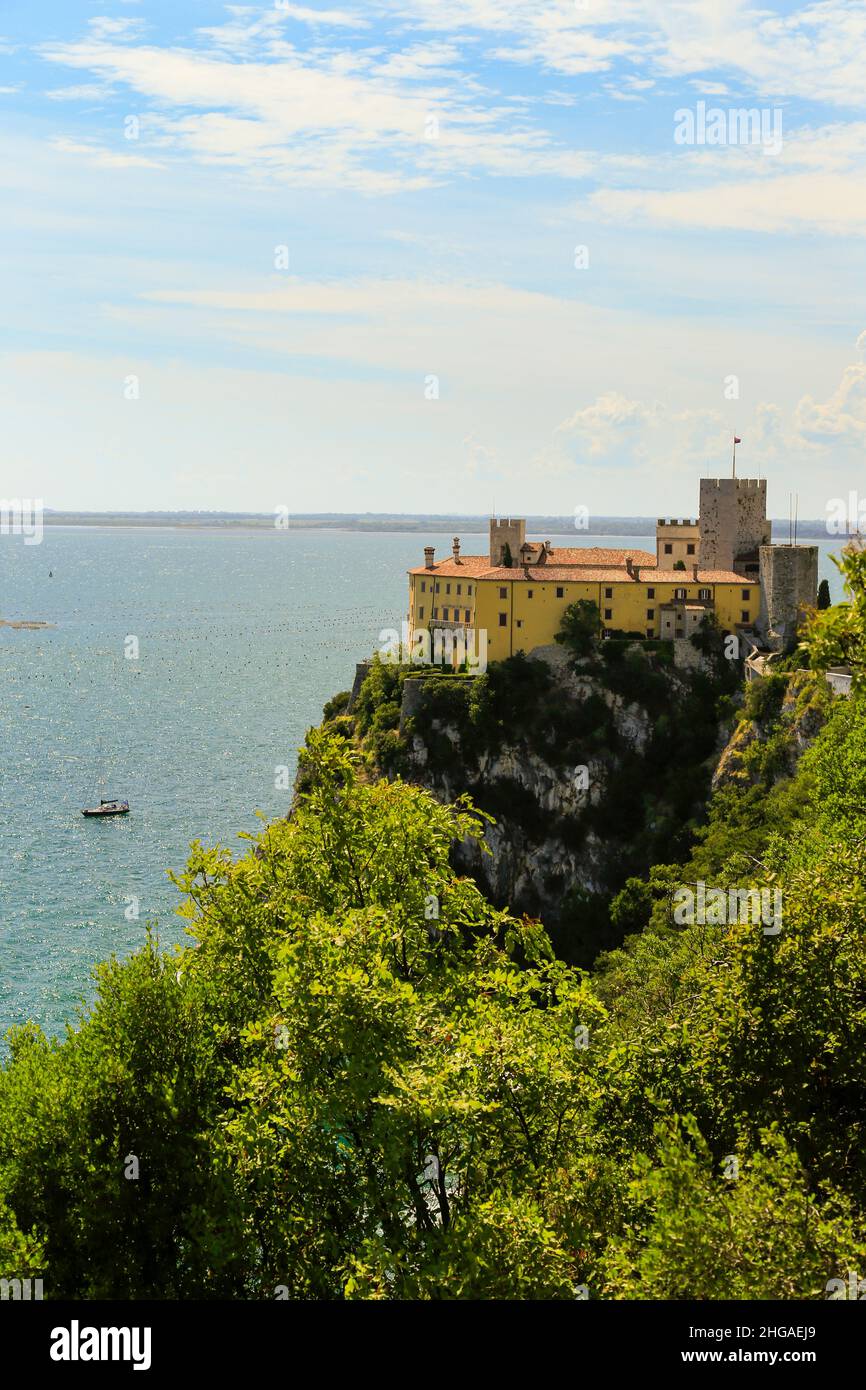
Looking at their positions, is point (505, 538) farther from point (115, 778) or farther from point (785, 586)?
point (115, 778)

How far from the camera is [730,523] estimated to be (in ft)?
288

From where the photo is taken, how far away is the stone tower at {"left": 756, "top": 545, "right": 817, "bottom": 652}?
81125 mm

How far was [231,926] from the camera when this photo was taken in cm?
2580

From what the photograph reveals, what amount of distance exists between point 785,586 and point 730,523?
7.95 metres

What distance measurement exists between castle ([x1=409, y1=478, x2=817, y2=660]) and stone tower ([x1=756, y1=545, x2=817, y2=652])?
0.06 metres

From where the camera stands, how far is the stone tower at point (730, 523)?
8756cm

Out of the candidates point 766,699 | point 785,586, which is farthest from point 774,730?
point 785,586

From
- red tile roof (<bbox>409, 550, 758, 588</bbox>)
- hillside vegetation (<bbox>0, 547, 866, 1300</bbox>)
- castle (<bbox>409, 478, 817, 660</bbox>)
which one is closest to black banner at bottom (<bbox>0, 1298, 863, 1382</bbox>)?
hillside vegetation (<bbox>0, 547, 866, 1300</bbox>)

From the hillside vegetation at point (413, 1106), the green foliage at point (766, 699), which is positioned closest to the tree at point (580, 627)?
the green foliage at point (766, 699)

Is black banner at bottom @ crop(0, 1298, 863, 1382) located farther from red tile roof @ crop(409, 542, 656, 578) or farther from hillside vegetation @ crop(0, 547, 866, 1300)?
red tile roof @ crop(409, 542, 656, 578)
